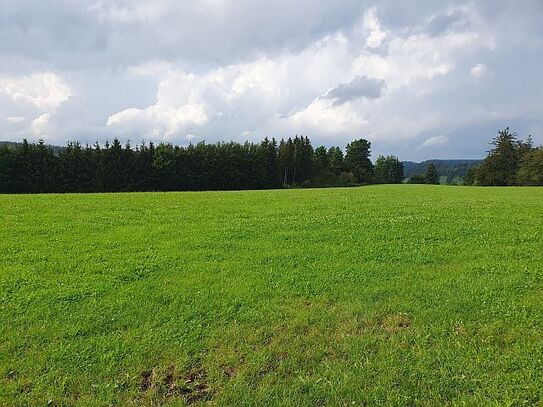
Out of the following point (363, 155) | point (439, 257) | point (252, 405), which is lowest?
point (252, 405)

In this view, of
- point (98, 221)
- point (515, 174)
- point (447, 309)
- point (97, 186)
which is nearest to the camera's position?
point (447, 309)

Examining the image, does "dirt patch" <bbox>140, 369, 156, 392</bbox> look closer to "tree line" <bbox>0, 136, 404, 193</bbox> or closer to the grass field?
the grass field

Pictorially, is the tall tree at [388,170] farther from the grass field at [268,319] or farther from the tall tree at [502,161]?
the grass field at [268,319]

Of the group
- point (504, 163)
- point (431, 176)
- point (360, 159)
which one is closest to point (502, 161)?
point (504, 163)

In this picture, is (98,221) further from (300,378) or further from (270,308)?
(300,378)

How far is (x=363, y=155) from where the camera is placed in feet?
419

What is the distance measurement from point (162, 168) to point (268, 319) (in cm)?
7597

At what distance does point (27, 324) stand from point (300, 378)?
15.4 ft

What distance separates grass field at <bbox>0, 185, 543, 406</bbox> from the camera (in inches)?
216

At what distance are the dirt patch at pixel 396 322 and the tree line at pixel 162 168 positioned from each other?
72.6 meters

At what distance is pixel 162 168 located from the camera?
79875 millimetres

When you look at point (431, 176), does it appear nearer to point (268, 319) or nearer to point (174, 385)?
point (268, 319)

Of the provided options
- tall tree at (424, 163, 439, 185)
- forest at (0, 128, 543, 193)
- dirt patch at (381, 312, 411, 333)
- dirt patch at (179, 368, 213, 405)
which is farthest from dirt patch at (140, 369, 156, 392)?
tall tree at (424, 163, 439, 185)

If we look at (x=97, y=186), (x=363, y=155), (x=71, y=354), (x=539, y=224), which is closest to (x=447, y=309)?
(x=71, y=354)
